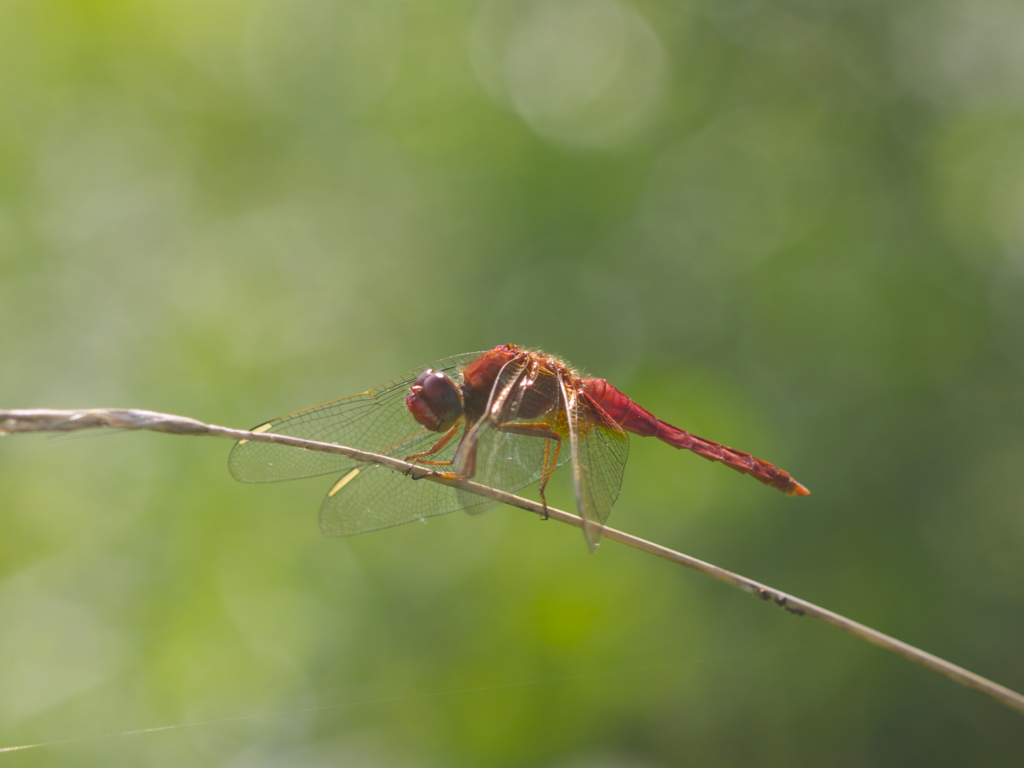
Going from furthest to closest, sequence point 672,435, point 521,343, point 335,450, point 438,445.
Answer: point 521,343 → point 672,435 → point 438,445 → point 335,450

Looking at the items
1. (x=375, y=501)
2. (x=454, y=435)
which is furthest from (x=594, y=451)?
(x=375, y=501)

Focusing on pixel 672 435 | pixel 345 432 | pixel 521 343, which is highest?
pixel 521 343

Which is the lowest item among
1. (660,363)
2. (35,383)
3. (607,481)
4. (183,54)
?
(607,481)

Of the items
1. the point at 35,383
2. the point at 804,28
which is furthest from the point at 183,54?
the point at 804,28

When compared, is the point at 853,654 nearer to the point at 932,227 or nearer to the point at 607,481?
the point at 607,481

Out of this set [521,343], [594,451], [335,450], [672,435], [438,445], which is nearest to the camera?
[335,450]

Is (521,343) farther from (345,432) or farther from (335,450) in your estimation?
(335,450)

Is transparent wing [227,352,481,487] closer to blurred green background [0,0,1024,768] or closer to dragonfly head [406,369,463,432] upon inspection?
dragonfly head [406,369,463,432]

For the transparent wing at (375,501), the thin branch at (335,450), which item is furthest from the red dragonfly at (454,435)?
the thin branch at (335,450)
